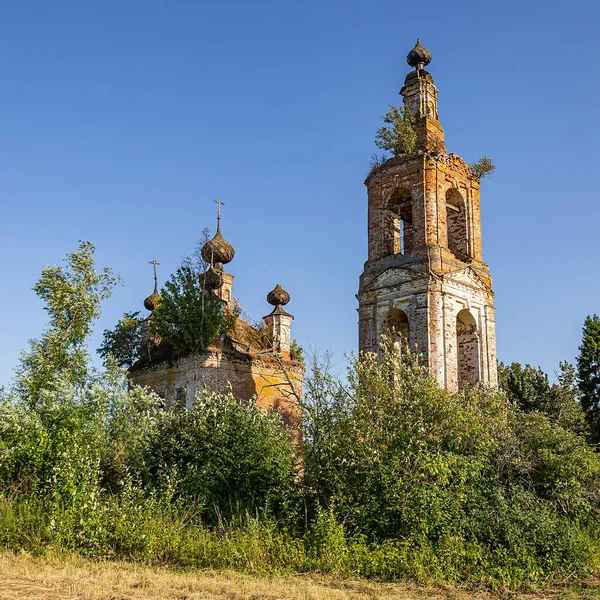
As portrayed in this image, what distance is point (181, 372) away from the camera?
24.0m

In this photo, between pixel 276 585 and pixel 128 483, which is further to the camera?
pixel 128 483

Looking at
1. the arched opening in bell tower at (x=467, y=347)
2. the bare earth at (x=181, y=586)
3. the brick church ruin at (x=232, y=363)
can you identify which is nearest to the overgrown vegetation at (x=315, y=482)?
the bare earth at (x=181, y=586)

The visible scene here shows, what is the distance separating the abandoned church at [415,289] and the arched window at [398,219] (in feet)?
0.11

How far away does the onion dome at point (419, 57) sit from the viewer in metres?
24.0

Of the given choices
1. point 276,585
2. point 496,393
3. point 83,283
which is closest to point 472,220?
point 496,393

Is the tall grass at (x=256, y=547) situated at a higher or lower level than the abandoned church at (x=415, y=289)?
lower

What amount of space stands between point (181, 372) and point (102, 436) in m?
9.17

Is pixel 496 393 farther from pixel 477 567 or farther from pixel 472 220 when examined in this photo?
pixel 472 220

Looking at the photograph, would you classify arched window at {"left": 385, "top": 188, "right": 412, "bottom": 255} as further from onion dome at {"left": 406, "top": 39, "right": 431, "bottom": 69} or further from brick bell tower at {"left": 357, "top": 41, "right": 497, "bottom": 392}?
onion dome at {"left": 406, "top": 39, "right": 431, "bottom": 69}

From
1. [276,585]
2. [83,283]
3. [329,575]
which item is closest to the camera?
[276,585]

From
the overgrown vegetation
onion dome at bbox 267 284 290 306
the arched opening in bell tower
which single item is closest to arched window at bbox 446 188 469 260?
the arched opening in bell tower

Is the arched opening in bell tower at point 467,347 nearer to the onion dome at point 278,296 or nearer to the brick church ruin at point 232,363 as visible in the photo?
the brick church ruin at point 232,363

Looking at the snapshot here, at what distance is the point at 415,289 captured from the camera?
68.4ft

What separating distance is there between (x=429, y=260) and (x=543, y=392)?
10332 mm
